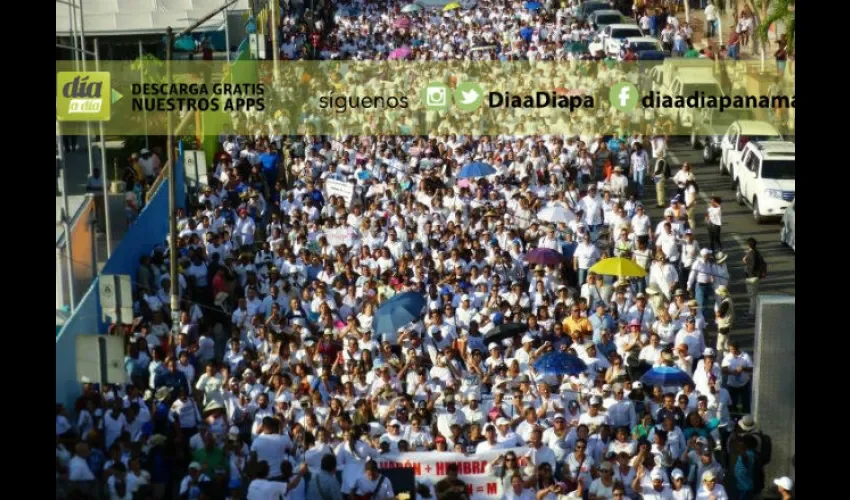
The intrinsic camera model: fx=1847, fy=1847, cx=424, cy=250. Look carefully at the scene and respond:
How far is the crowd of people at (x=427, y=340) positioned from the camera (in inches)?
761

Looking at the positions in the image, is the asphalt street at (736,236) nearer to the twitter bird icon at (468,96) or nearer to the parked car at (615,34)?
the twitter bird icon at (468,96)

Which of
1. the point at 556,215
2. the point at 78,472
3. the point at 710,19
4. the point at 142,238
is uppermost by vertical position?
the point at 710,19

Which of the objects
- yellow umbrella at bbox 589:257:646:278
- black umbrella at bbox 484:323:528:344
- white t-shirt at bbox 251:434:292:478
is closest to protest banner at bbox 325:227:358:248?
yellow umbrella at bbox 589:257:646:278

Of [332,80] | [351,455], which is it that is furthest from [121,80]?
[351,455]

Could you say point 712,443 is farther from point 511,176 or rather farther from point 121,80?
point 121,80

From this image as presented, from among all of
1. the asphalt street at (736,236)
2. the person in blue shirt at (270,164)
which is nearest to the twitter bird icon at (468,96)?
the asphalt street at (736,236)

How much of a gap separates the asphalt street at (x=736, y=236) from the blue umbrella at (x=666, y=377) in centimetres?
432

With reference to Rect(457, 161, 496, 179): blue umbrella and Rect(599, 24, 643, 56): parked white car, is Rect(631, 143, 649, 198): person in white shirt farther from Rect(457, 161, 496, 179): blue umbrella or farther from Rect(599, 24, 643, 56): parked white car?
Rect(599, 24, 643, 56): parked white car

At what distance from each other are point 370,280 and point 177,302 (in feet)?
8.77

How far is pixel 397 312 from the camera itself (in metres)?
23.6

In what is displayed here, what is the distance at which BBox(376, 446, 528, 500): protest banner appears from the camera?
19.4m

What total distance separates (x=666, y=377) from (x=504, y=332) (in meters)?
2.77

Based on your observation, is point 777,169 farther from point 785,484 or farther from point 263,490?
point 263,490

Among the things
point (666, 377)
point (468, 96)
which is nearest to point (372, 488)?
point (666, 377)
